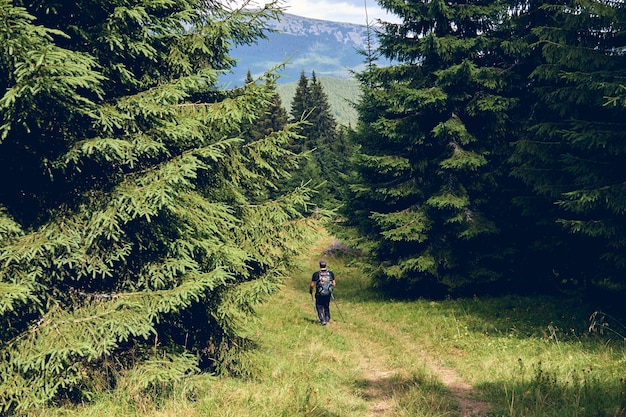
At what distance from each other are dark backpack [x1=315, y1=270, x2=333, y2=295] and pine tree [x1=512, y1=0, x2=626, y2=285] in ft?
20.0

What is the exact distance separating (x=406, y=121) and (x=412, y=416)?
38.5 feet

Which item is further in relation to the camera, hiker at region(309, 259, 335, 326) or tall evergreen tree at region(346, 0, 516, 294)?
tall evergreen tree at region(346, 0, 516, 294)

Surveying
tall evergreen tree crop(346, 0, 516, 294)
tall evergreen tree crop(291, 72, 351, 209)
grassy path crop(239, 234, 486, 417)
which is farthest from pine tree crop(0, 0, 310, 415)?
tall evergreen tree crop(291, 72, 351, 209)

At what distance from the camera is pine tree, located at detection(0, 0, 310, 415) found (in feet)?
18.9

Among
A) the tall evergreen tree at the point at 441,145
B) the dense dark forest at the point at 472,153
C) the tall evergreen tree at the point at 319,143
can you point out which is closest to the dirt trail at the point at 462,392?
the dense dark forest at the point at 472,153

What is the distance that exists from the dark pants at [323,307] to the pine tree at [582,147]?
6349mm

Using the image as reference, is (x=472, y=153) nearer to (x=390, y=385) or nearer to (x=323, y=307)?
(x=323, y=307)

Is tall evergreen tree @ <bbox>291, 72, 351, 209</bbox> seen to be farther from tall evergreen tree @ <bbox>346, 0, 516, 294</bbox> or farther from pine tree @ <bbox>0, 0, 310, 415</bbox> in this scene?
pine tree @ <bbox>0, 0, 310, 415</bbox>

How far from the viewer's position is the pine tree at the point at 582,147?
10438 millimetres

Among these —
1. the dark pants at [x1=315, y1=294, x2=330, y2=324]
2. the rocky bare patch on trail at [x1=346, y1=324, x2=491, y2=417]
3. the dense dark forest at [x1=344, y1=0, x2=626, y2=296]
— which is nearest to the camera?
the rocky bare patch on trail at [x1=346, y1=324, x2=491, y2=417]

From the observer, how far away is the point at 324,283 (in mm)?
13914

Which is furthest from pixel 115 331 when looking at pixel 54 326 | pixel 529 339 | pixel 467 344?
pixel 529 339

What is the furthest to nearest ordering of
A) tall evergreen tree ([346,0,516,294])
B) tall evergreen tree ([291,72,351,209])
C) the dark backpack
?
tall evergreen tree ([291,72,351,209]), tall evergreen tree ([346,0,516,294]), the dark backpack

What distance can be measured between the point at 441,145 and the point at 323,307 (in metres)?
7.13
